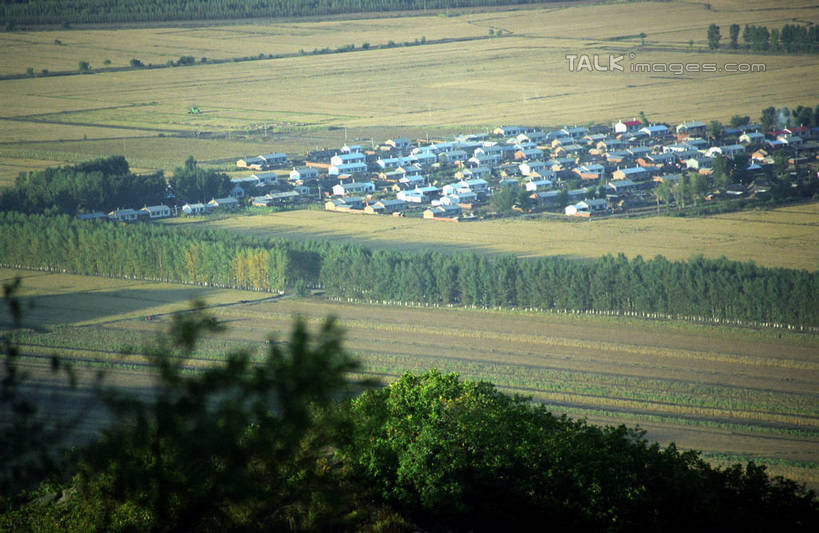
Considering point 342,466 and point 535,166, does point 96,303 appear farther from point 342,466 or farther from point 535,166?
point 535,166

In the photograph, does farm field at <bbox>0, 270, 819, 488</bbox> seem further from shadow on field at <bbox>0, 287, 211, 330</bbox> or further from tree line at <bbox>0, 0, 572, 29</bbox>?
tree line at <bbox>0, 0, 572, 29</bbox>

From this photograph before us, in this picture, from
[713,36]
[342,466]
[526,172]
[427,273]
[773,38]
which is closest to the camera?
[342,466]

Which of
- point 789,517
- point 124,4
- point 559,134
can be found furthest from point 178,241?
point 124,4

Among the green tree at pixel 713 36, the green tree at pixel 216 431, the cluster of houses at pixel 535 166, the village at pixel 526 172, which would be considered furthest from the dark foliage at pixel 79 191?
the green tree at pixel 713 36

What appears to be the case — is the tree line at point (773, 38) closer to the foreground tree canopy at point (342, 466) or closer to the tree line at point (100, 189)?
the tree line at point (100, 189)

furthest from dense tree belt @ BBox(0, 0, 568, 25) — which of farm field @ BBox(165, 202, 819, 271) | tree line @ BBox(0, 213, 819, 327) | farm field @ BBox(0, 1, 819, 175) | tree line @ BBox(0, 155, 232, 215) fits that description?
tree line @ BBox(0, 213, 819, 327)

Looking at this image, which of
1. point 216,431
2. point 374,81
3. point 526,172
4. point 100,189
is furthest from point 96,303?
point 374,81

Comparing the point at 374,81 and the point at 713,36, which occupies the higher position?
the point at 713,36
